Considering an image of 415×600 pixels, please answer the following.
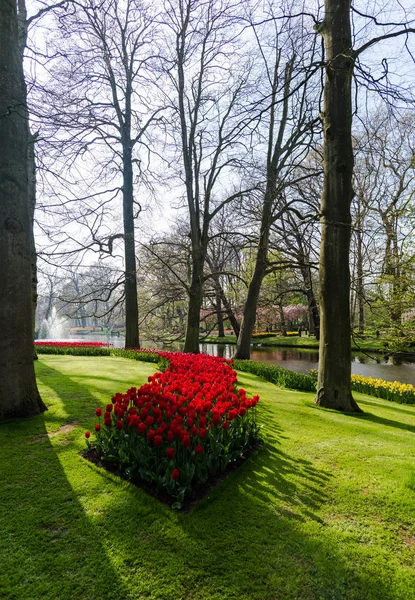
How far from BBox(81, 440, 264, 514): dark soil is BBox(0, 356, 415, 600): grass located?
0.07 meters

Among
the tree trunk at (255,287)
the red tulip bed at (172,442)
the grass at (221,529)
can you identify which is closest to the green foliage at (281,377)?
the tree trunk at (255,287)

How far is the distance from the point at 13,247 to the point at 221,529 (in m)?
3.83

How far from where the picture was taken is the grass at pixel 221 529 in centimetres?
177

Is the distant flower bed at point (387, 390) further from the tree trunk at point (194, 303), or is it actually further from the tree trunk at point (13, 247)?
the tree trunk at point (13, 247)

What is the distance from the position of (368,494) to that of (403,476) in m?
0.53

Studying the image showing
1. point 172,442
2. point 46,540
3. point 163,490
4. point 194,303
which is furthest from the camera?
point 194,303

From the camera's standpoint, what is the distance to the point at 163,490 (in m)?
2.62

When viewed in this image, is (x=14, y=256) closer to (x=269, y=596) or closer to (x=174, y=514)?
(x=174, y=514)

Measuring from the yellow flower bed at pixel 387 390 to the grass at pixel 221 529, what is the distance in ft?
16.6

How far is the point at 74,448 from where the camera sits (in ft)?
11.0


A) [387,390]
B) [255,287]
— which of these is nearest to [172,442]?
[387,390]

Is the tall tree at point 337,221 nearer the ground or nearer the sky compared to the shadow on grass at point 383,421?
nearer the sky

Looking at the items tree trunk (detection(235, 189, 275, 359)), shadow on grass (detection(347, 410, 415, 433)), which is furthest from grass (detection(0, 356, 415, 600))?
tree trunk (detection(235, 189, 275, 359))

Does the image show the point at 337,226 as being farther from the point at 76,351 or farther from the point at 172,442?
the point at 76,351
